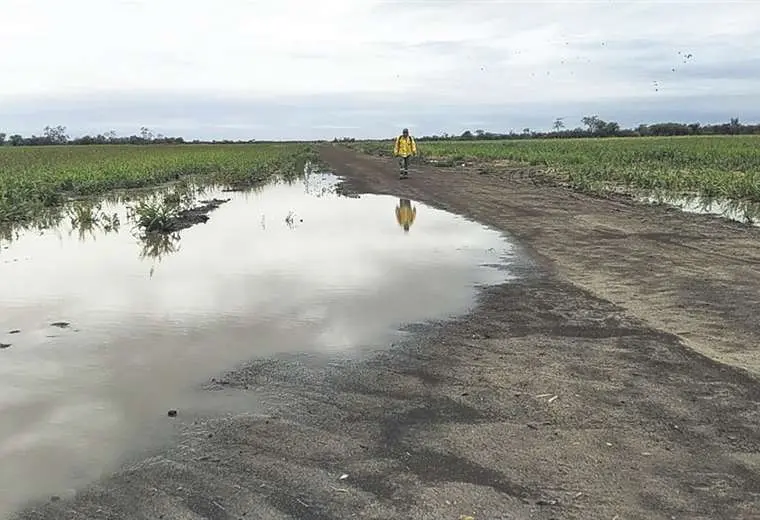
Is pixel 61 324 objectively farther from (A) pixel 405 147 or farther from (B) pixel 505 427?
(A) pixel 405 147

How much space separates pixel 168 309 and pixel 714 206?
1379 centimetres

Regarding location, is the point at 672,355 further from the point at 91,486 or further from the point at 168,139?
the point at 168,139

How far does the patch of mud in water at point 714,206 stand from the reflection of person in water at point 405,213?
6.06 m

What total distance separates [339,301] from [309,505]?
174 inches

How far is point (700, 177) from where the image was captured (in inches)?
836

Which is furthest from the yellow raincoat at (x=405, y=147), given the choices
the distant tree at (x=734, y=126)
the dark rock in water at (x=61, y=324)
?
the distant tree at (x=734, y=126)

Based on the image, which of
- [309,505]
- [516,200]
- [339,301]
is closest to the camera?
[309,505]

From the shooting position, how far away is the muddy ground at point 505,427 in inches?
132

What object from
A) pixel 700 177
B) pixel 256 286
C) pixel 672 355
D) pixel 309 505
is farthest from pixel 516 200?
pixel 309 505

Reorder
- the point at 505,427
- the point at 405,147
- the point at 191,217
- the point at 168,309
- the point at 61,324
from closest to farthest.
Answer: the point at 505,427, the point at 61,324, the point at 168,309, the point at 191,217, the point at 405,147

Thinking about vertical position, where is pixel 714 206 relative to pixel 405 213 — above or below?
above

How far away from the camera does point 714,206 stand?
1628 centimetres

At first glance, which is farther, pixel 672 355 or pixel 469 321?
pixel 469 321

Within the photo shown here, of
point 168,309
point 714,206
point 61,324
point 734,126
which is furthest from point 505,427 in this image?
point 734,126
